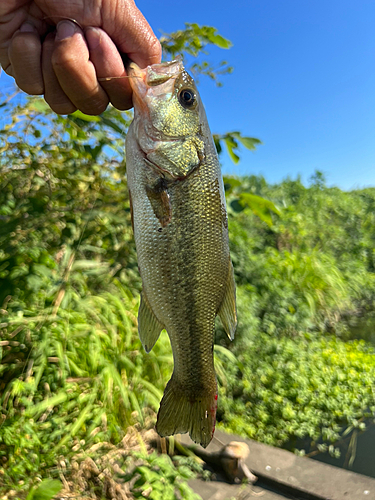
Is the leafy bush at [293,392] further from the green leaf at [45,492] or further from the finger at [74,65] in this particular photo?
the finger at [74,65]

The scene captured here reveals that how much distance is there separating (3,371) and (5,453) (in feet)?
1.84

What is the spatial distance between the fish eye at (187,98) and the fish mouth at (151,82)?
4 centimetres

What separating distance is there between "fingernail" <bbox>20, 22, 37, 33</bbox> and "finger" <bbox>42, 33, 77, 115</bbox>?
59 mm

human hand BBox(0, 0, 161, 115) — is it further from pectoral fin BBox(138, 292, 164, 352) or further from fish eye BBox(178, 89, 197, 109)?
pectoral fin BBox(138, 292, 164, 352)

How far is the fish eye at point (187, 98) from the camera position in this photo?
1.37 metres

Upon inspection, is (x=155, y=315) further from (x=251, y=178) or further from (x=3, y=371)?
(x=251, y=178)

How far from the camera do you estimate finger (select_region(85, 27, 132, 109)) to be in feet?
4.32

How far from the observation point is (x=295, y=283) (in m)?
6.56

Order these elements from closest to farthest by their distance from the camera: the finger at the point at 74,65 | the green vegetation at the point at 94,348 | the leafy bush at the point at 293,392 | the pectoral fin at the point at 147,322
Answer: the finger at the point at 74,65 → the pectoral fin at the point at 147,322 → the green vegetation at the point at 94,348 → the leafy bush at the point at 293,392

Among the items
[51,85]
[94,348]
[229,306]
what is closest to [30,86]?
[51,85]

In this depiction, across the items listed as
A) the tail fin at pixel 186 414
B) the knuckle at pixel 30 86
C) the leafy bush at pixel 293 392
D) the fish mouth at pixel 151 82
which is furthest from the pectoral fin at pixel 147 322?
the leafy bush at pixel 293 392

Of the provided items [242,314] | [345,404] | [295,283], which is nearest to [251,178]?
[295,283]

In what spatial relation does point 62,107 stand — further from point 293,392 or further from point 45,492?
point 293,392

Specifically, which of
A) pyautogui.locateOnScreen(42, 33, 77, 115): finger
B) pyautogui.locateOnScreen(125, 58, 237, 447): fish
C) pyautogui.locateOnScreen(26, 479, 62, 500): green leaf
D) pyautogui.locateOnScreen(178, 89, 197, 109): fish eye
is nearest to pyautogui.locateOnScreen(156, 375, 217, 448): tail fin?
pyautogui.locateOnScreen(125, 58, 237, 447): fish
